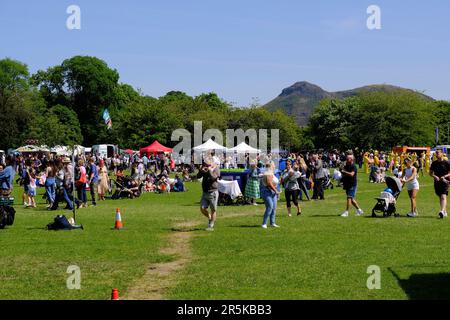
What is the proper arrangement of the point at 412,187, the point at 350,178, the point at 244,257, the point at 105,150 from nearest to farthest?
the point at 244,257
the point at 350,178
the point at 412,187
the point at 105,150

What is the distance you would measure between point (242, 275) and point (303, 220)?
25.6ft

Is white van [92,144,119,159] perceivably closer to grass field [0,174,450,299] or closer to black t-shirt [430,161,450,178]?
grass field [0,174,450,299]

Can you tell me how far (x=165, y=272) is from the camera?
1048 centimetres

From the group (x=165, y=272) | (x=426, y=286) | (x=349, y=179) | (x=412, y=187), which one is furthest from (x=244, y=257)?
(x=412, y=187)

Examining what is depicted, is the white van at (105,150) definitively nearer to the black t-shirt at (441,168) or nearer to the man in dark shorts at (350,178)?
the man in dark shorts at (350,178)

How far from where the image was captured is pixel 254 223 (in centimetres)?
1711

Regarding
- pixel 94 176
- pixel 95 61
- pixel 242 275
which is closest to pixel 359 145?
pixel 95 61

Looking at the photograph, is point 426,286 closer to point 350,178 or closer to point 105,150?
point 350,178

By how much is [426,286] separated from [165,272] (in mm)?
4222

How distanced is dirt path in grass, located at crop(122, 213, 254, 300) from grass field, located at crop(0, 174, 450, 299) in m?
0.12

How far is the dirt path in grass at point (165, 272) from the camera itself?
889cm

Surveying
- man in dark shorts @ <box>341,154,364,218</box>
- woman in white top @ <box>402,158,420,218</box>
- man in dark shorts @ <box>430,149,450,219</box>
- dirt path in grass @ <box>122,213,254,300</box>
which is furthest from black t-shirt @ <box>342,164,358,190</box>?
dirt path in grass @ <box>122,213,254,300</box>

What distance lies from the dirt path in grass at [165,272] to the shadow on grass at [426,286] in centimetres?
348

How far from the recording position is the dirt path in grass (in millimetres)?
8894
